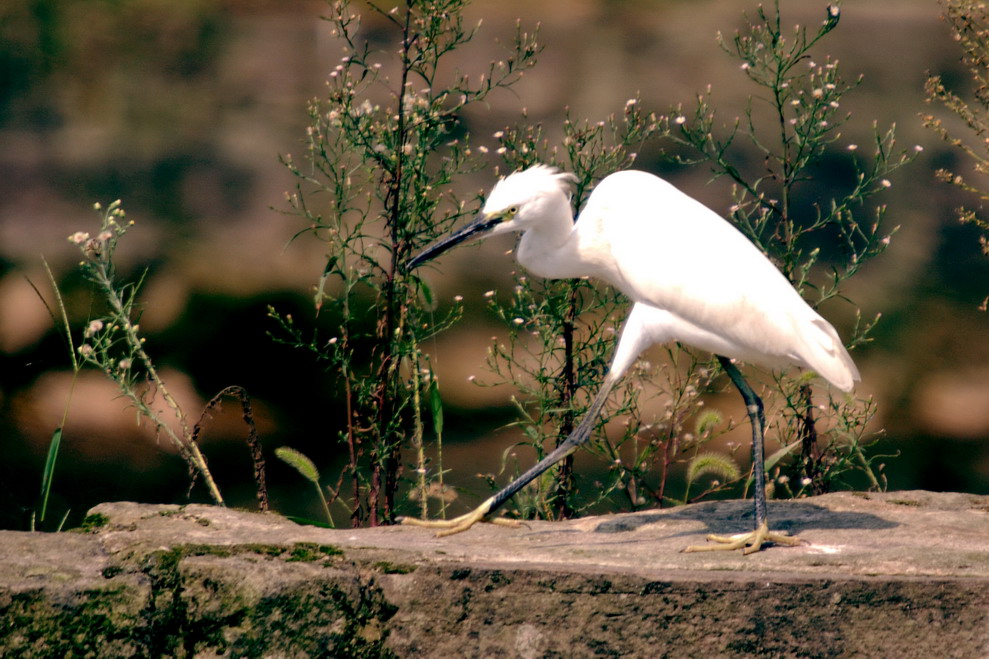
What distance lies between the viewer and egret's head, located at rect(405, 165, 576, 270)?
319 cm

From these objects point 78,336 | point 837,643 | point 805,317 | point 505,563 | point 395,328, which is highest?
point 78,336

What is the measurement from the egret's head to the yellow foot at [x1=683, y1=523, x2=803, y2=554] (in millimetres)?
1034

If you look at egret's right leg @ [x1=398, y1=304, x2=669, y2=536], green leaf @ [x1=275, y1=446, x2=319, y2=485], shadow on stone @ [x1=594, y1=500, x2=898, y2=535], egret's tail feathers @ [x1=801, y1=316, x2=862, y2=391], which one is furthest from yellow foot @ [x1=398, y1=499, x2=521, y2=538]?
egret's tail feathers @ [x1=801, y1=316, x2=862, y2=391]

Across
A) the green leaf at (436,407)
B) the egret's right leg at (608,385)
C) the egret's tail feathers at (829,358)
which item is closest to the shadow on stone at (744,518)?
the egret's right leg at (608,385)

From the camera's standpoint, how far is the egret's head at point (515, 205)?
3.19 metres

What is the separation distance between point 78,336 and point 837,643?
→ 4869 millimetres

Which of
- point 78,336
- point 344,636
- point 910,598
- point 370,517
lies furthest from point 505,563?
point 78,336

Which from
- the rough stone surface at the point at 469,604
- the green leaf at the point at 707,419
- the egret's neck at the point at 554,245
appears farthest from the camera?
the green leaf at the point at 707,419

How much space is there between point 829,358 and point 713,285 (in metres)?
0.37

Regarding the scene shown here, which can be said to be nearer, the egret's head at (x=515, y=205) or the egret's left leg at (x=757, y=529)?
the egret's left leg at (x=757, y=529)

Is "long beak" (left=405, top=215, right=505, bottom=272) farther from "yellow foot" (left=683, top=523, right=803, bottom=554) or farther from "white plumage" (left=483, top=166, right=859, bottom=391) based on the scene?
"yellow foot" (left=683, top=523, right=803, bottom=554)

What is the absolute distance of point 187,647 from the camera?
2.63m

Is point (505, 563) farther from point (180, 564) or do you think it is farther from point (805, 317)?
point (805, 317)

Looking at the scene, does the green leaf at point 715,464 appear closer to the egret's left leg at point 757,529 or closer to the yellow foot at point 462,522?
the egret's left leg at point 757,529
